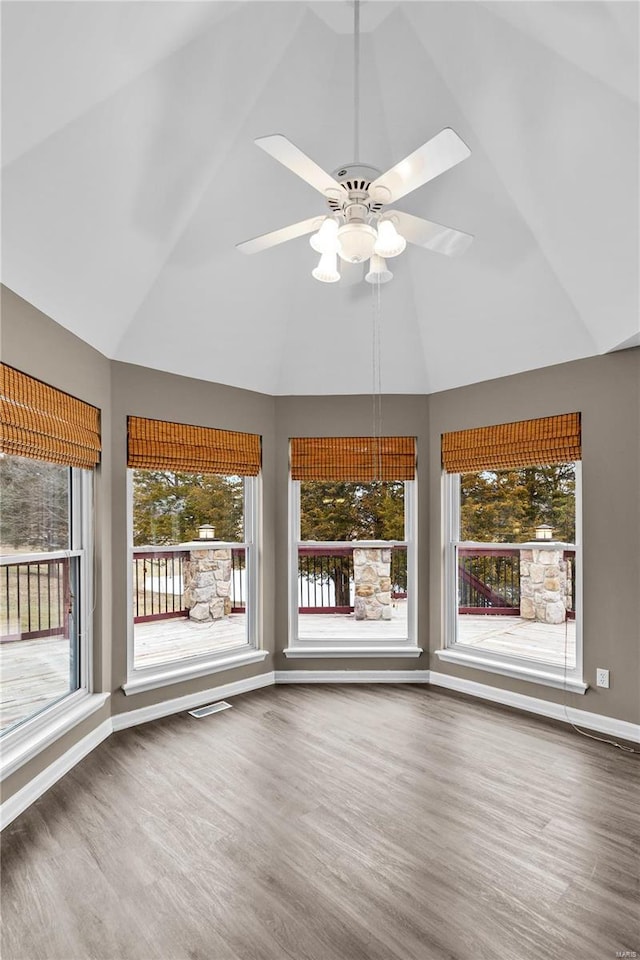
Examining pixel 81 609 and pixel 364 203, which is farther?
pixel 81 609

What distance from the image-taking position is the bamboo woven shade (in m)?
3.76

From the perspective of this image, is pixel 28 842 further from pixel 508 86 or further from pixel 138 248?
pixel 508 86

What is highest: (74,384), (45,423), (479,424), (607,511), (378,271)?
(378,271)

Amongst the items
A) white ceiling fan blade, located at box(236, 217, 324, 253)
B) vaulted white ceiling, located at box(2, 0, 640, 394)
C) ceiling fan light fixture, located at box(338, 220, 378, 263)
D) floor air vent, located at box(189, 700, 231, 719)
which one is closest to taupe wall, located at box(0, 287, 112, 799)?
vaulted white ceiling, located at box(2, 0, 640, 394)

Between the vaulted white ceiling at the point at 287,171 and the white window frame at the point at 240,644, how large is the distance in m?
1.19

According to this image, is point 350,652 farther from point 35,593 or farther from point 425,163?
point 425,163

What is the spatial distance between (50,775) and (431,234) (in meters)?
3.40

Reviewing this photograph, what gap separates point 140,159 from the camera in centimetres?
260

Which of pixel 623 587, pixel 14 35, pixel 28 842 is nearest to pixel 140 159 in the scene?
pixel 14 35

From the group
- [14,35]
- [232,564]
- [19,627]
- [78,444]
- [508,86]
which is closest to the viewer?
[14,35]

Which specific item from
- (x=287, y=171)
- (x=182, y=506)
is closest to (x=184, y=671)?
(x=182, y=506)

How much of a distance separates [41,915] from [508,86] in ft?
13.4

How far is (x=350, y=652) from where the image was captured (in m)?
4.46

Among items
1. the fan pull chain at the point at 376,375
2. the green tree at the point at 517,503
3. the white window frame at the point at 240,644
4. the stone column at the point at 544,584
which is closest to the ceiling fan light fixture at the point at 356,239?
the fan pull chain at the point at 376,375
